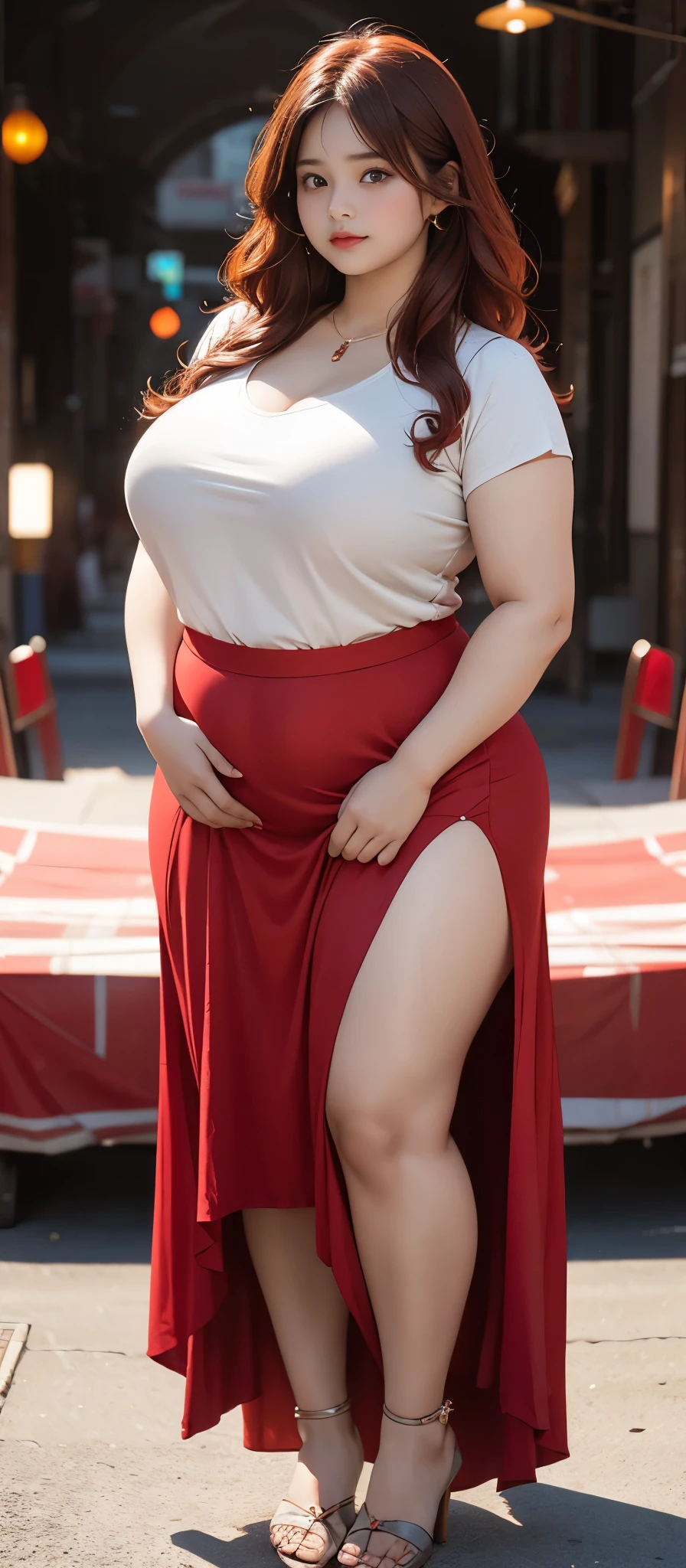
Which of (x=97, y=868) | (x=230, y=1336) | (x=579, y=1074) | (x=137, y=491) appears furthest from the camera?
(x=97, y=868)

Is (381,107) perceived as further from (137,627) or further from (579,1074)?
(579,1074)

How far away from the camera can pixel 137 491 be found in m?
2.12

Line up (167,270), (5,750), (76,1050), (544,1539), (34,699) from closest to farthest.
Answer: (544,1539) < (76,1050) < (5,750) < (34,699) < (167,270)

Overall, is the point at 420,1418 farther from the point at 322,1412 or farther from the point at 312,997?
the point at 312,997

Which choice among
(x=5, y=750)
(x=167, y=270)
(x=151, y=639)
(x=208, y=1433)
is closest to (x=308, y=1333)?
(x=208, y=1433)

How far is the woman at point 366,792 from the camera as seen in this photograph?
1.97 metres

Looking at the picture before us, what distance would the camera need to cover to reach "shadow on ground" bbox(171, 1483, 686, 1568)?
7.21 ft

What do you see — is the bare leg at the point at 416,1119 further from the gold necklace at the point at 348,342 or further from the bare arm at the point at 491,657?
the gold necklace at the point at 348,342

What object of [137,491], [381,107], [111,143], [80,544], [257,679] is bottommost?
[80,544]

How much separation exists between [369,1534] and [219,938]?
29.3 inches

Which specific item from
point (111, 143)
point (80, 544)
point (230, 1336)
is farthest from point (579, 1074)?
point (111, 143)

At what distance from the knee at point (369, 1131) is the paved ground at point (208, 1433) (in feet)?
1.91

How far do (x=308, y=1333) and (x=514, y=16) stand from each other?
7562 mm

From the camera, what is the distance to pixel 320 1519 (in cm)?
215
